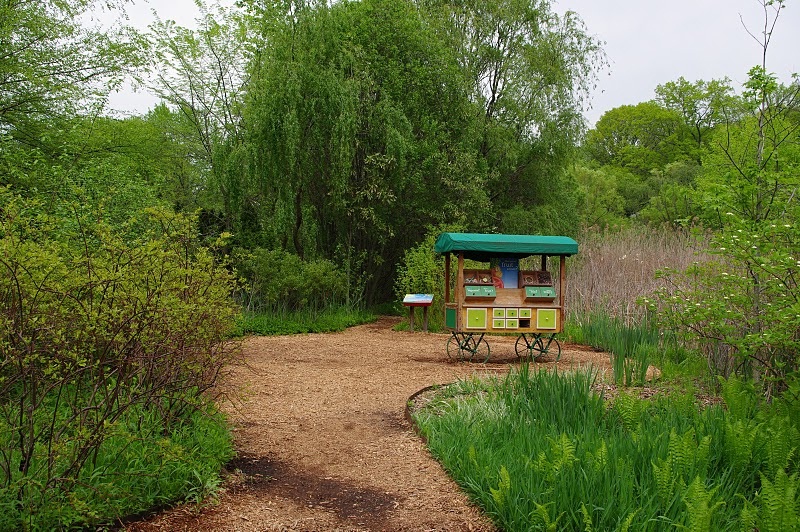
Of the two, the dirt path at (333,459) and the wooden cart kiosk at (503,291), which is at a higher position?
the wooden cart kiosk at (503,291)

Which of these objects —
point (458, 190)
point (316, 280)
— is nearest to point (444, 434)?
point (316, 280)

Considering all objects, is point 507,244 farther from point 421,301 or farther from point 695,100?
point 695,100

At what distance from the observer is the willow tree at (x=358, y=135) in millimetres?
Result: 13523

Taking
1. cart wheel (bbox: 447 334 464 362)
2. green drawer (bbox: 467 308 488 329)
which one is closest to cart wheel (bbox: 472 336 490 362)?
cart wheel (bbox: 447 334 464 362)

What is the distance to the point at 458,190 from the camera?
51.8 feet

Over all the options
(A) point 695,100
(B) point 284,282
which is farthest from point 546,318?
(A) point 695,100

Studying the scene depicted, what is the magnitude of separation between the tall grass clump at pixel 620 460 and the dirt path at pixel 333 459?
268 mm

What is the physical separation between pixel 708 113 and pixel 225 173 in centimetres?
3115

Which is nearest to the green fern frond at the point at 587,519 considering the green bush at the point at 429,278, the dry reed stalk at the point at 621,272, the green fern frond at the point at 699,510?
the green fern frond at the point at 699,510

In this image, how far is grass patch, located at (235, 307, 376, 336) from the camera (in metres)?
12.1

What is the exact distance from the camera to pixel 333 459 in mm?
4488

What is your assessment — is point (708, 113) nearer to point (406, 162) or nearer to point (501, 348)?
point (406, 162)

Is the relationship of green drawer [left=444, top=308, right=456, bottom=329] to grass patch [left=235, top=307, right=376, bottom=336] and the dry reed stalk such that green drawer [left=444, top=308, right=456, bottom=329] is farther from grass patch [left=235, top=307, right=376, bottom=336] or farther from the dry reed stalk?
grass patch [left=235, top=307, right=376, bottom=336]

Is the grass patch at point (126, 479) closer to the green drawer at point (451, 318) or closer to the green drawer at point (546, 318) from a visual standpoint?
the green drawer at point (451, 318)
